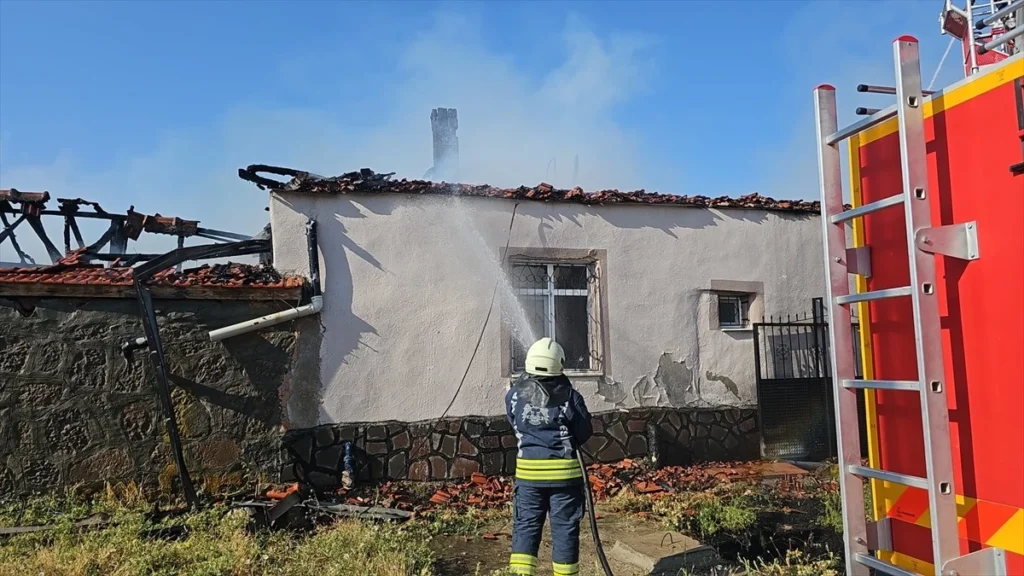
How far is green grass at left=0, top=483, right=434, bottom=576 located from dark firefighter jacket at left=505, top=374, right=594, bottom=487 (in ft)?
4.91

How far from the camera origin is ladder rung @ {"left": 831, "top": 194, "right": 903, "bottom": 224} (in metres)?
2.81

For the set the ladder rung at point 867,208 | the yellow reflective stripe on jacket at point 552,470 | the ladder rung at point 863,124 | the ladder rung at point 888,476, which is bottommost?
the yellow reflective stripe on jacket at point 552,470

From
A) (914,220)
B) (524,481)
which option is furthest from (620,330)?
(914,220)

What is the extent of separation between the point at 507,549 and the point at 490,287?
375cm

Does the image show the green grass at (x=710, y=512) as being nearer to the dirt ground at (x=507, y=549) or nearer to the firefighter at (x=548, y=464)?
the dirt ground at (x=507, y=549)

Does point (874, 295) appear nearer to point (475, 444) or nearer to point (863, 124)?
point (863, 124)

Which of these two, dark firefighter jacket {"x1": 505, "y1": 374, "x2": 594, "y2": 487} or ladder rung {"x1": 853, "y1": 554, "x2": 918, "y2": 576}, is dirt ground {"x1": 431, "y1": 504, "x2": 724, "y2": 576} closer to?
dark firefighter jacket {"x1": 505, "y1": 374, "x2": 594, "y2": 487}

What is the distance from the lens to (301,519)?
7.12m

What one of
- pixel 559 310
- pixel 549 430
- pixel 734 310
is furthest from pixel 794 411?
pixel 549 430

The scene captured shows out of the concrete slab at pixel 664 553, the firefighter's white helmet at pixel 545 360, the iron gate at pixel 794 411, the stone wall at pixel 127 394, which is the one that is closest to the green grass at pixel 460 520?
the concrete slab at pixel 664 553

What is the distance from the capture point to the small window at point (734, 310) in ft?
34.9

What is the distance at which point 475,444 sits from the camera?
9.20 m

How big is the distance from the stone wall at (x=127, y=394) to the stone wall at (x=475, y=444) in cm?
54

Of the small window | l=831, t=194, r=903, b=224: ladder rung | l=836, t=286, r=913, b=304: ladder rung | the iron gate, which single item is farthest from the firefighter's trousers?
the small window
